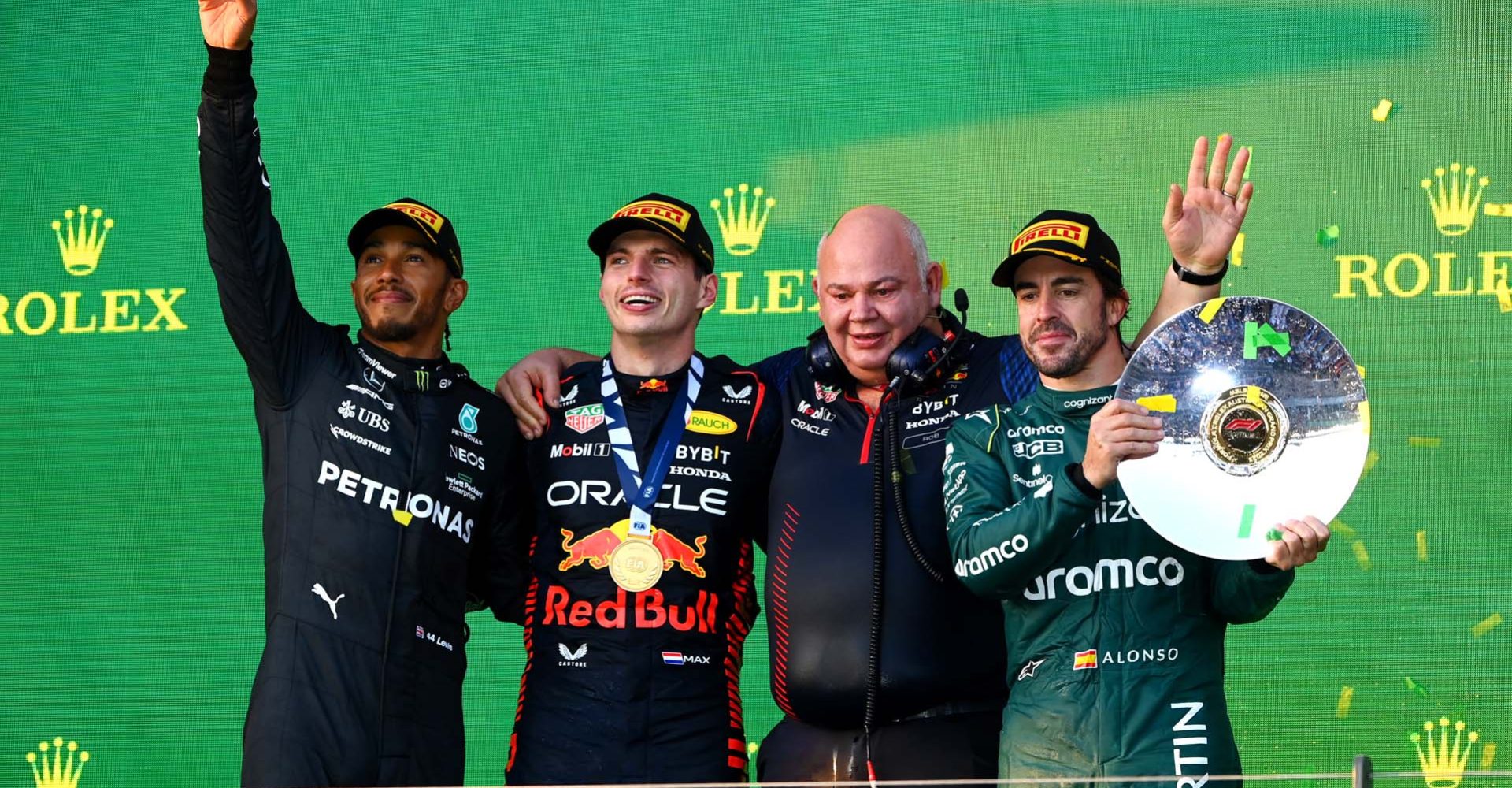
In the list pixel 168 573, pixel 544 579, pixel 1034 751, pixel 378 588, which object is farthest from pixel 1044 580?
pixel 168 573

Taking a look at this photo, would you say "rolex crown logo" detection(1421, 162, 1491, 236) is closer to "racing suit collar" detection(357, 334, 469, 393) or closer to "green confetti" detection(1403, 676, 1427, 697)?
"green confetti" detection(1403, 676, 1427, 697)

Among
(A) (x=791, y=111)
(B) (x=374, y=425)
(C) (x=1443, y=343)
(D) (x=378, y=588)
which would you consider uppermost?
(A) (x=791, y=111)

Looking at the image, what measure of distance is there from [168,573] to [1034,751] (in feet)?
7.58

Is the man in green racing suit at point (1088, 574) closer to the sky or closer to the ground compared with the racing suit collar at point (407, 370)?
closer to the ground

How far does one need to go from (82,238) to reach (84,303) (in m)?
0.15

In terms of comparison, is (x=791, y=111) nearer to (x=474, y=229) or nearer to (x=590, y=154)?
(x=590, y=154)

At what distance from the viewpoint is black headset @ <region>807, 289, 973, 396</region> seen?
278cm

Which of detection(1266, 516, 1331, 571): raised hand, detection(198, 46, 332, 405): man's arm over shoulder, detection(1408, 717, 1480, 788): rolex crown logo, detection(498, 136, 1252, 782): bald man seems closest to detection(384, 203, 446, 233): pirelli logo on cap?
detection(198, 46, 332, 405): man's arm over shoulder

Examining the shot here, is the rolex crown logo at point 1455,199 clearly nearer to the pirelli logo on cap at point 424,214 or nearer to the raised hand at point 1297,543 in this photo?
the raised hand at point 1297,543

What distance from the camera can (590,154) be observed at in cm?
402

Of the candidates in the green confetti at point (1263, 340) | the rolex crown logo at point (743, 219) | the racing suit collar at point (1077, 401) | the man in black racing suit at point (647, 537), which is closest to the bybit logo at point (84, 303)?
the rolex crown logo at point (743, 219)

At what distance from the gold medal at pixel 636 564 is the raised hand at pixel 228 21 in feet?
3.08

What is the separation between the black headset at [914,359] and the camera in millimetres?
2783

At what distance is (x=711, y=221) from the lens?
397 centimetres
